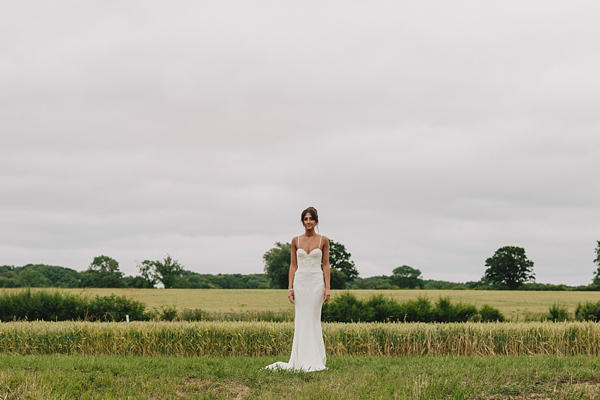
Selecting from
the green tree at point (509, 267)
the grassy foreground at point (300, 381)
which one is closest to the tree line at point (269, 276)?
the green tree at point (509, 267)

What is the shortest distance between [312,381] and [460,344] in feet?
30.4

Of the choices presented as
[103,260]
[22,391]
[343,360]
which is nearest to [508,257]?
[103,260]

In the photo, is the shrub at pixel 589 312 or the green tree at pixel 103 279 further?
the green tree at pixel 103 279

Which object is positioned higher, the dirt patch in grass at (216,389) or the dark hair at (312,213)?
the dark hair at (312,213)

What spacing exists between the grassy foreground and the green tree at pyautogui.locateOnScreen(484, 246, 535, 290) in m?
91.0

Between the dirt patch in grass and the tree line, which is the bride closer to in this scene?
the dirt patch in grass

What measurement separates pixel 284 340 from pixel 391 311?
41.3ft

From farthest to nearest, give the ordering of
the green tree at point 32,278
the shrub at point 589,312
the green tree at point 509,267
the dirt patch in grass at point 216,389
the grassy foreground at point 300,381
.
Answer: the green tree at point 509,267, the green tree at point 32,278, the shrub at point 589,312, the dirt patch in grass at point 216,389, the grassy foreground at point 300,381

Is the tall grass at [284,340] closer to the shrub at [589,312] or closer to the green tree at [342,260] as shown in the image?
the shrub at [589,312]

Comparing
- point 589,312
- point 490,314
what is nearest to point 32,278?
point 490,314

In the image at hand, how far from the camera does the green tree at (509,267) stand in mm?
98688

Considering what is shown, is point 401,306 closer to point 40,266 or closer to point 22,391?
point 22,391

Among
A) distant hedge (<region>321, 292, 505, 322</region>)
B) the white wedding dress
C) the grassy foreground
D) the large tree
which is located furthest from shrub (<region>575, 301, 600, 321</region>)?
the large tree

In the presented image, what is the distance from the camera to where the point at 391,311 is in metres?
30.0
